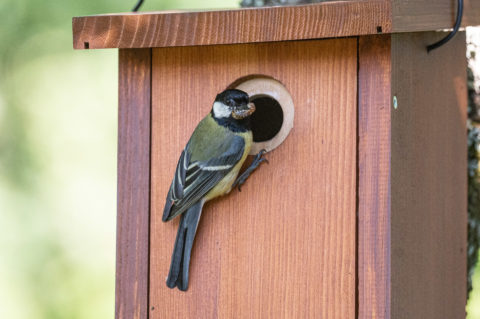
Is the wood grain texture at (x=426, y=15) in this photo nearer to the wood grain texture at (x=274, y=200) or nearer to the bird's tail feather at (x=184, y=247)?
the wood grain texture at (x=274, y=200)

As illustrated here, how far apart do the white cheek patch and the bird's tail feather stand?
0.77 feet

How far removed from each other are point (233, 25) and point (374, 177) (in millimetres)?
514

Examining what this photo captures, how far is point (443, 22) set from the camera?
7.25 feet

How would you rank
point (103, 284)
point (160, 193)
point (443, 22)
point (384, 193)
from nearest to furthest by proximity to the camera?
point (384, 193) → point (443, 22) → point (160, 193) → point (103, 284)

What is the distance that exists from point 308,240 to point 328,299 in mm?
154

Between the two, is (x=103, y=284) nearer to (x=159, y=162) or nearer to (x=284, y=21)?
(x=159, y=162)

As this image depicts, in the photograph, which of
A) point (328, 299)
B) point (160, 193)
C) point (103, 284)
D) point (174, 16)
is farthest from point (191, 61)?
point (103, 284)

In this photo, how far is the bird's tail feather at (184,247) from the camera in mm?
2281

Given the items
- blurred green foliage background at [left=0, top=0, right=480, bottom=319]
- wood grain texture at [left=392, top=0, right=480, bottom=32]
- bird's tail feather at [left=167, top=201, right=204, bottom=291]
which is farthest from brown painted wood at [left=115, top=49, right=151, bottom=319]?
blurred green foliage background at [left=0, top=0, right=480, bottom=319]

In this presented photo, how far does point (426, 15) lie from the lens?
2.12 m

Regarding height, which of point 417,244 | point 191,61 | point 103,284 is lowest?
point 103,284

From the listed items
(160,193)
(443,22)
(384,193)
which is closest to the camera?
(384,193)

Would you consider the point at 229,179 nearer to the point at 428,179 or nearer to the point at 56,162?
the point at 428,179

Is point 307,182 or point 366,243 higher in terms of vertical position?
point 307,182
